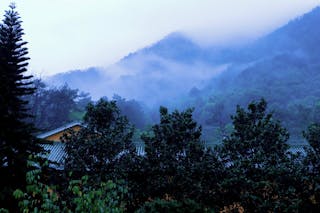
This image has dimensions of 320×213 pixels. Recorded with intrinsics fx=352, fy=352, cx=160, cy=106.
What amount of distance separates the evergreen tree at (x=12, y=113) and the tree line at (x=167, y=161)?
0.03 metres

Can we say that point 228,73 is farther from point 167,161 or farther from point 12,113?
point 12,113

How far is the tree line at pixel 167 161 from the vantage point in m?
11.5

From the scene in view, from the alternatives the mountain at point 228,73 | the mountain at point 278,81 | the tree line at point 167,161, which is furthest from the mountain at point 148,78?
the tree line at point 167,161

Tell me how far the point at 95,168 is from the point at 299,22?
15756 centimetres

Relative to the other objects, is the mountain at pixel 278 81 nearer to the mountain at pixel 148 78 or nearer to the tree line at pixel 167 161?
the mountain at pixel 148 78

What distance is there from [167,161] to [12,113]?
566 cm

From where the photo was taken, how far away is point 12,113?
39.7ft

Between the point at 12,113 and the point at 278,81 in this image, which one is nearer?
the point at 12,113

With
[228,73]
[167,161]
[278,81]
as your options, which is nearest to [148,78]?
[228,73]

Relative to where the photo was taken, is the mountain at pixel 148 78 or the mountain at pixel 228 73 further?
the mountain at pixel 148 78

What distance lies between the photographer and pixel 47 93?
54.1 m

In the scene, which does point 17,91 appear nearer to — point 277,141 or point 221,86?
point 277,141

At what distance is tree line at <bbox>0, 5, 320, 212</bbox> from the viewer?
11.5 metres

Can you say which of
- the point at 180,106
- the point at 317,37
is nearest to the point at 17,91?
the point at 180,106
